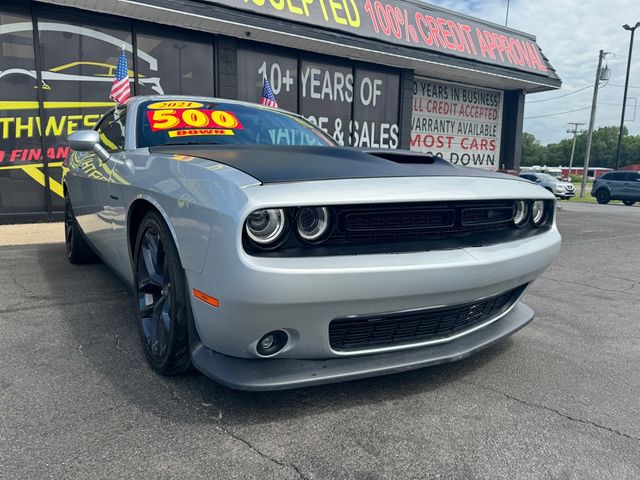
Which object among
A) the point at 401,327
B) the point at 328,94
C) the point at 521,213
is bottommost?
the point at 401,327

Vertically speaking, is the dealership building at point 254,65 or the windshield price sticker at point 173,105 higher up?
the dealership building at point 254,65

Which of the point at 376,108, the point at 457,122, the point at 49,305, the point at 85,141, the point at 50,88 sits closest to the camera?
the point at 85,141

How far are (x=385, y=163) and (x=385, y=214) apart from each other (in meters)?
0.39

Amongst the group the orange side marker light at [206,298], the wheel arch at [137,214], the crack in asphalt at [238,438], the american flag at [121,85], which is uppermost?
the american flag at [121,85]

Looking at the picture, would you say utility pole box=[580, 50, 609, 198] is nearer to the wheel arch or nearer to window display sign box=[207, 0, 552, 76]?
window display sign box=[207, 0, 552, 76]

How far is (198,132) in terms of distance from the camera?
9.58 feet

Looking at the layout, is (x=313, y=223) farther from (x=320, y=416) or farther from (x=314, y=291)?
(x=320, y=416)

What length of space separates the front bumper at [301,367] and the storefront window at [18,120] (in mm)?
7277

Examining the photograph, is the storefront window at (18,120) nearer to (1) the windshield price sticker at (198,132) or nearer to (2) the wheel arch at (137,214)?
(1) the windshield price sticker at (198,132)

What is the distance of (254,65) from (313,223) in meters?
8.67

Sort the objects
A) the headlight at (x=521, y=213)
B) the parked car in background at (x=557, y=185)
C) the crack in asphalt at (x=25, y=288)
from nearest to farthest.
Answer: the headlight at (x=521, y=213)
the crack in asphalt at (x=25, y=288)
the parked car in background at (x=557, y=185)

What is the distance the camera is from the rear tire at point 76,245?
4348 millimetres

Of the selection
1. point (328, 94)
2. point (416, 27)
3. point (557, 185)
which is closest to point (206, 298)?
point (328, 94)

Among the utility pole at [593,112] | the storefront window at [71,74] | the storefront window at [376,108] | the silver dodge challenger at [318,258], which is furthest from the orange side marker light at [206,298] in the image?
the utility pole at [593,112]
